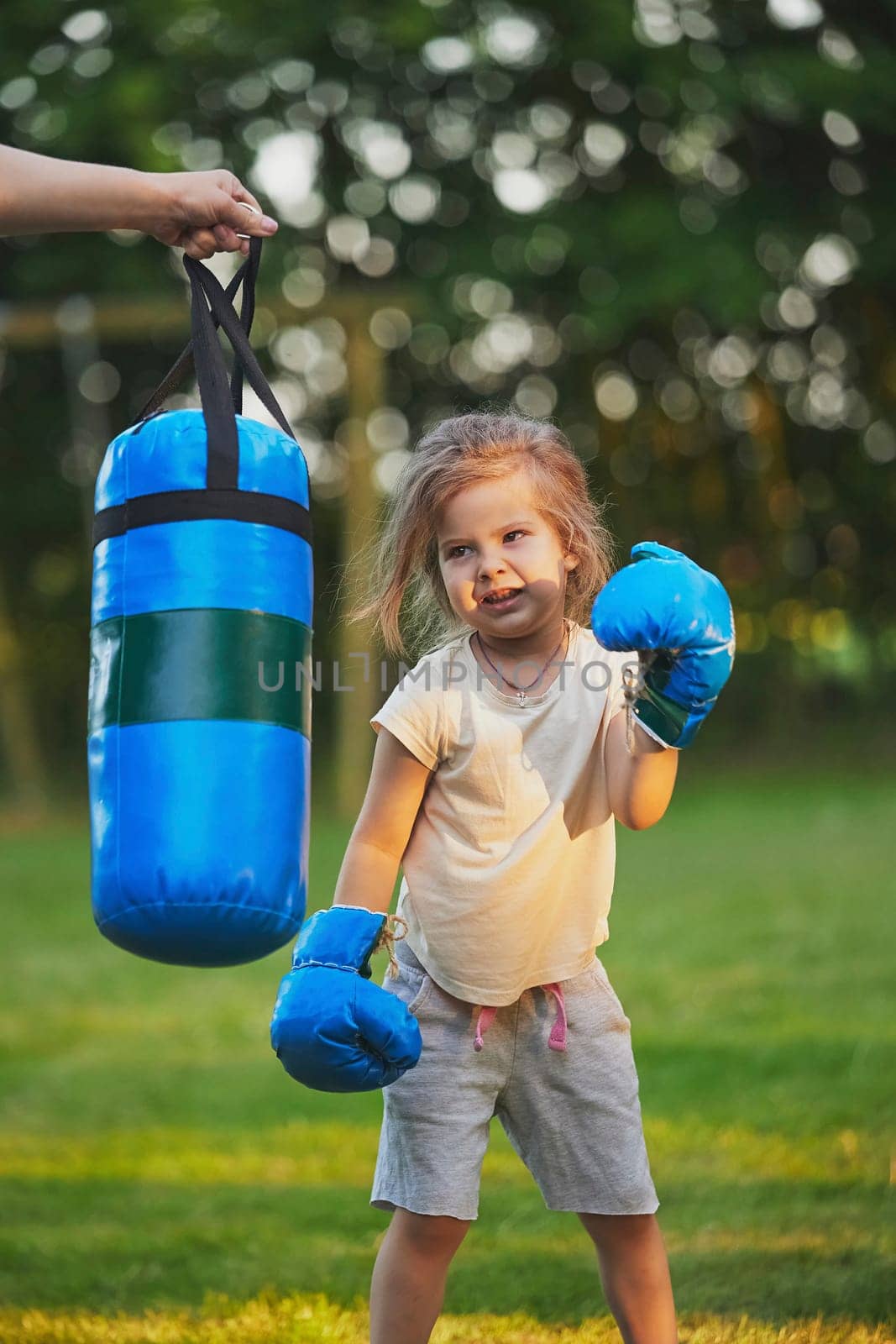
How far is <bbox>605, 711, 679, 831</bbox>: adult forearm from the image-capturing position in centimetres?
231

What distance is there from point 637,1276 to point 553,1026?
0.40 m

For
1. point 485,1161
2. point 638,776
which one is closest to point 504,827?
point 638,776

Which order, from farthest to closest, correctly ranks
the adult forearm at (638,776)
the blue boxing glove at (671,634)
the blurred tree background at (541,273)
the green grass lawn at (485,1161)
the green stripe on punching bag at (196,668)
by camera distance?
the blurred tree background at (541,273) → the green grass lawn at (485,1161) → the green stripe on punching bag at (196,668) → the adult forearm at (638,776) → the blue boxing glove at (671,634)

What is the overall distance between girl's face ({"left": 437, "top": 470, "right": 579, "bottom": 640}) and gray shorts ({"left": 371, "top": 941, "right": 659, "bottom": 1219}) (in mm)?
580

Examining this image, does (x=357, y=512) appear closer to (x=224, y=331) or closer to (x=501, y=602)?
(x=224, y=331)

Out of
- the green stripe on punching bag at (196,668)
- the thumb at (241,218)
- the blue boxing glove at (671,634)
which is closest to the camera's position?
the blue boxing glove at (671,634)

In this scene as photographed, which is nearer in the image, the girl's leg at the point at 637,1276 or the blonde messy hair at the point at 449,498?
the girl's leg at the point at 637,1276

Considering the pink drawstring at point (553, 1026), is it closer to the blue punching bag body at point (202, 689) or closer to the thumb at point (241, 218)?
the blue punching bag body at point (202, 689)

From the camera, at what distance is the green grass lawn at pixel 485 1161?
9.49 ft

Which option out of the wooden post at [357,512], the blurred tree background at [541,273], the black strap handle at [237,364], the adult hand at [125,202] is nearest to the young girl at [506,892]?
the black strap handle at [237,364]

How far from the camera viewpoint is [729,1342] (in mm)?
2646

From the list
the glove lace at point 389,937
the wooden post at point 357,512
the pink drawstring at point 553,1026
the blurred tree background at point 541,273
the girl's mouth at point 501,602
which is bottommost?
the pink drawstring at point 553,1026

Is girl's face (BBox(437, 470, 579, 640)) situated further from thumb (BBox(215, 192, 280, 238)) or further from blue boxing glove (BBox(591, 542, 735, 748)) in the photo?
thumb (BBox(215, 192, 280, 238))

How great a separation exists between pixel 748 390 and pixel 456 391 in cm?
259
